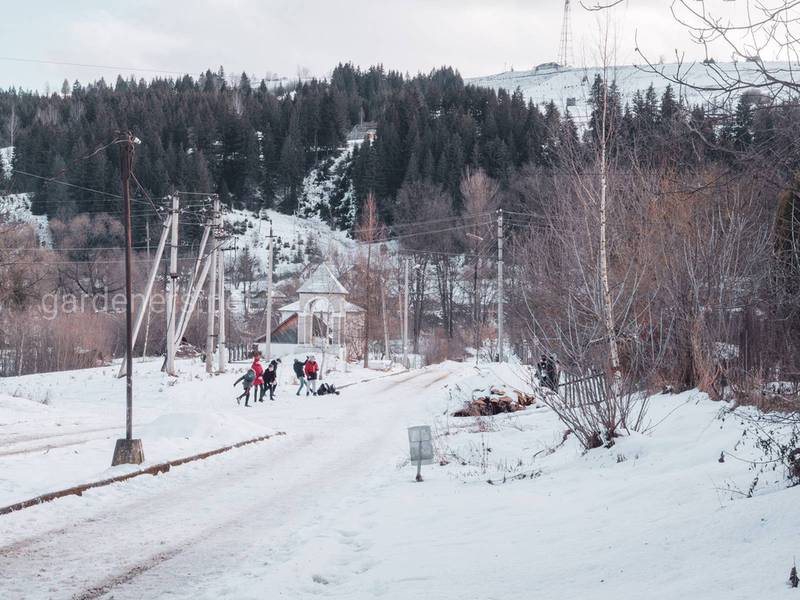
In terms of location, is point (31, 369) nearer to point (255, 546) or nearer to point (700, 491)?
point (255, 546)

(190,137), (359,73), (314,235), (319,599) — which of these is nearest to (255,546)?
(319,599)

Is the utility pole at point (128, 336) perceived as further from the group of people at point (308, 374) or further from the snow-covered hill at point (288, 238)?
the snow-covered hill at point (288, 238)

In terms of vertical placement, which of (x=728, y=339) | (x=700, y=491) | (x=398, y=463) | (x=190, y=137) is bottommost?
(x=398, y=463)

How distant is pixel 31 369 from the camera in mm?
44844

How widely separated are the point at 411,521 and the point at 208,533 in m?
2.38

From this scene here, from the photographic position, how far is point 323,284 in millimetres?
64312

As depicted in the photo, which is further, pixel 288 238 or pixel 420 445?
pixel 288 238

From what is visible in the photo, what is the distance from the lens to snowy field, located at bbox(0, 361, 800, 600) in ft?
18.3

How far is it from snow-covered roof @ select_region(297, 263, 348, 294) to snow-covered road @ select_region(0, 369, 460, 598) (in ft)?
154

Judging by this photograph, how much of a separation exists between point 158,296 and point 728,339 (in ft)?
185

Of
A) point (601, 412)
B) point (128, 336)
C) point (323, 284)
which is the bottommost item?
point (601, 412)

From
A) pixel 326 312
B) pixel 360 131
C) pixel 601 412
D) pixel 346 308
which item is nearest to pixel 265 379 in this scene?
pixel 601 412

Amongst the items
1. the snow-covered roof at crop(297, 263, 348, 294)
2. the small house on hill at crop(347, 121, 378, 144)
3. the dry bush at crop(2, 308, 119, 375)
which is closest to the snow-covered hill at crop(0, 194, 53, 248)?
the snow-covered roof at crop(297, 263, 348, 294)

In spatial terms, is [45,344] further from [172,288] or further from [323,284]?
[323,284]
